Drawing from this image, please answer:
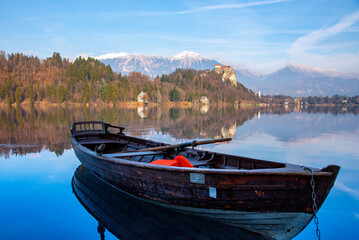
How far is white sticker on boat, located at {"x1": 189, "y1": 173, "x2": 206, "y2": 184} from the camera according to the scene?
580 centimetres

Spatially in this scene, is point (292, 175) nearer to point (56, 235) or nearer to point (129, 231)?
point (129, 231)

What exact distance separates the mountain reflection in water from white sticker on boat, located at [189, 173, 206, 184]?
1250 millimetres

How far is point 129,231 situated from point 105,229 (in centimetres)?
64

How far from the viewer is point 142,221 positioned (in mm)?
6758

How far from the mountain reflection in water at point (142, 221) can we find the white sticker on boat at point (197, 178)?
1.25 meters

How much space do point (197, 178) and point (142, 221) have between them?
6.80 feet

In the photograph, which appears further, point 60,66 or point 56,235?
point 60,66

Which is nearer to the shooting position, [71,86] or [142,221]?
[142,221]

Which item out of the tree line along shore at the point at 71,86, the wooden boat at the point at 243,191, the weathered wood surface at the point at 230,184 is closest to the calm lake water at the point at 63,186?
the wooden boat at the point at 243,191


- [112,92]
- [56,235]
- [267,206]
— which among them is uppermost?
[112,92]

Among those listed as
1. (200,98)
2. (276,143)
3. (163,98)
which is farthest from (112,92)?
(276,143)

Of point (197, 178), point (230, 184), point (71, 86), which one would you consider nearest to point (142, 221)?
point (197, 178)

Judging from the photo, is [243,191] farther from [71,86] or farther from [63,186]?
[71,86]

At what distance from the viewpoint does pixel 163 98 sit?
454ft
